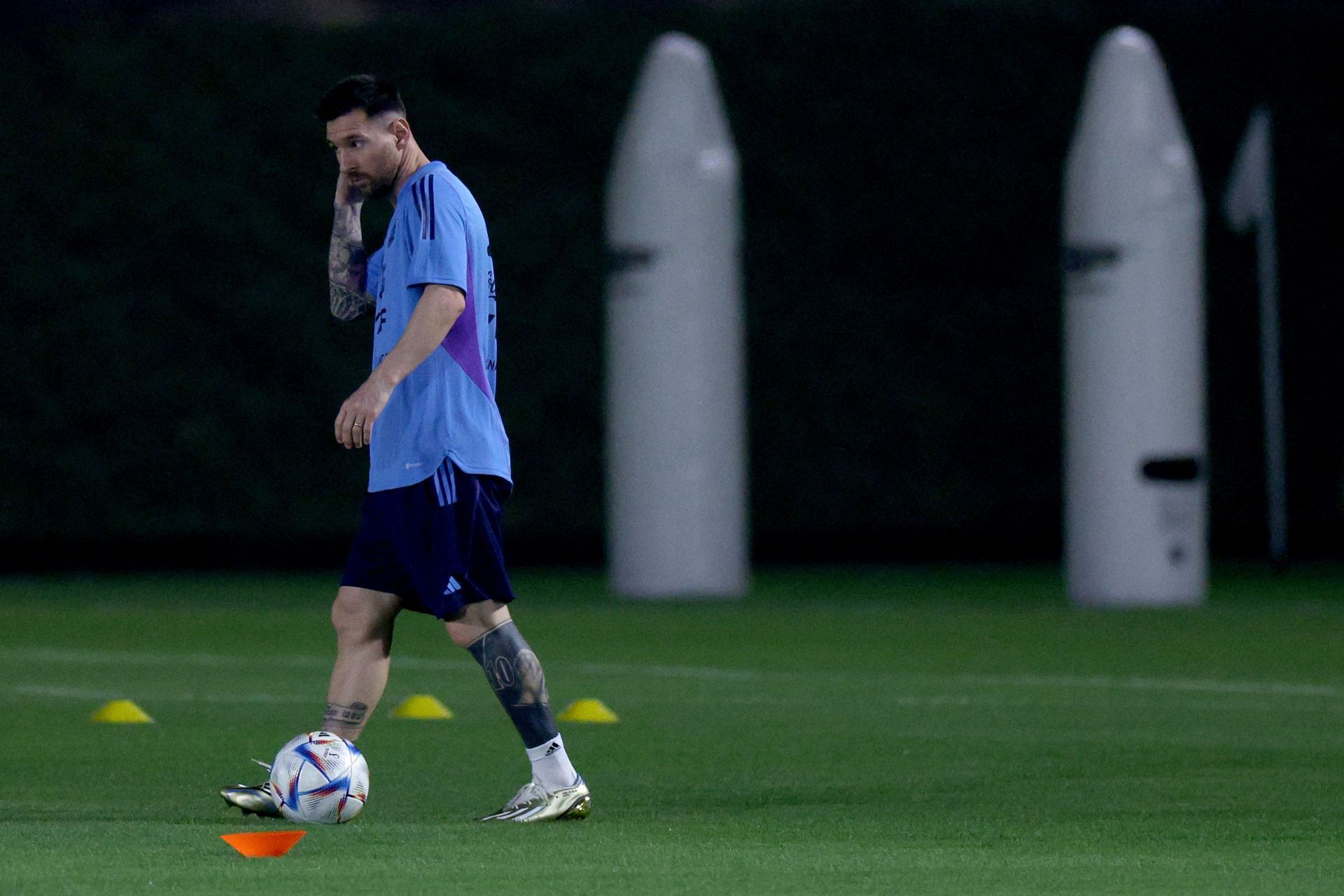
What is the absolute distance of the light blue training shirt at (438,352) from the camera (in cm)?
544

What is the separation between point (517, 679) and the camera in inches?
216

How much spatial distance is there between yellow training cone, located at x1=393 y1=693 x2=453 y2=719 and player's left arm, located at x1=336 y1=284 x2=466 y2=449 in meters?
2.85

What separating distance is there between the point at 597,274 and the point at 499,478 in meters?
10.7

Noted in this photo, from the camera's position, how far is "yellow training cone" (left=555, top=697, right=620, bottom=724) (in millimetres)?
7922

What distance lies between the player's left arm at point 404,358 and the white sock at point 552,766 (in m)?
0.80

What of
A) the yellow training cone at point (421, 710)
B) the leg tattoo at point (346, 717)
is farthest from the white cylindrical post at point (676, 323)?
the leg tattoo at point (346, 717)

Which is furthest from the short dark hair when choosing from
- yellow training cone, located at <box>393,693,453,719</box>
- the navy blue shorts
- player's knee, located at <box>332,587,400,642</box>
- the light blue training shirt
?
yellow training cone, located at <box>393,693,453,719</box>

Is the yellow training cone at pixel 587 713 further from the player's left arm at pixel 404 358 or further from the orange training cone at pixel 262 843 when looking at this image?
the orange training cone at pixel 262 843

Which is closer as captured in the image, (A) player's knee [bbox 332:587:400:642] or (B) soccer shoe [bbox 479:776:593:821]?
(B) soccer shoe [bbox 479:776:593:821]

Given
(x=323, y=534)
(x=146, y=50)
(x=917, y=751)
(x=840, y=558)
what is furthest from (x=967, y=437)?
(x=917, y=751)

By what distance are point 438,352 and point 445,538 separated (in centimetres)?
43

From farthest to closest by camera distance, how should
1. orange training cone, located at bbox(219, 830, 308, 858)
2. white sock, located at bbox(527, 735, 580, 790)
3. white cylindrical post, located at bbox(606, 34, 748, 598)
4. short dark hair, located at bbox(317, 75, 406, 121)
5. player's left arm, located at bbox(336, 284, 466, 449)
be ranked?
white cylindrical post, located at bbox(606, 34, 748, 598)
short dark hair, located at bbox(317, 75, 406, 121)
white sock, located at bbox(527, 735, 580, 790)
player's left arm, located at bbox(336, 284, 466, 449)
orange training cone, located at bbox(219, 830, 308, 858)

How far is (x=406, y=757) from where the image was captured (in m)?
7.00

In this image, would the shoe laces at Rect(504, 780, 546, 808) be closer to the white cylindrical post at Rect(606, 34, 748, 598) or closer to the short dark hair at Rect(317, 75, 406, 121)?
the short dark hair at Rect(317, 75, 406, 121)
